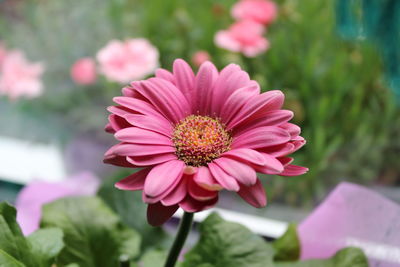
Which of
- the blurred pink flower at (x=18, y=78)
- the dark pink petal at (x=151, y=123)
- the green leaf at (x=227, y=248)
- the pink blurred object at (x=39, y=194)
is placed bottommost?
the green leaf at (x=227, y=248)

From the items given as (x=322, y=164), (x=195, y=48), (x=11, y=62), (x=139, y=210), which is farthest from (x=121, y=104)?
(x=11, y=62)

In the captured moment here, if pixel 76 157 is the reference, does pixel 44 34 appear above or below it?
above

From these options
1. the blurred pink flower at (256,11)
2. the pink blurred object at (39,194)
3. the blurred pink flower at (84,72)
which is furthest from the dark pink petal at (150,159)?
the blurred pink flower at (84,72)

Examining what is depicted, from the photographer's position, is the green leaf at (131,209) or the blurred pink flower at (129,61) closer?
the green leaf at (131,209)

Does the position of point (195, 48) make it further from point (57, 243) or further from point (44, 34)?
point (57, 243)

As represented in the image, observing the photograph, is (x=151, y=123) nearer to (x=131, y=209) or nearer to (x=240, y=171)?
(x=240, y=171)

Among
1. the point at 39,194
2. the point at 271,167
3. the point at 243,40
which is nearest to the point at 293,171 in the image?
the point at 271,167

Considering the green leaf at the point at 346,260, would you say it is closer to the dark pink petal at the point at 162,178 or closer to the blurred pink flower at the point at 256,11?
the dark pink petal at the point at 162,178
